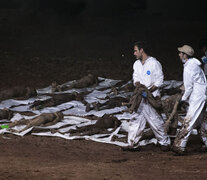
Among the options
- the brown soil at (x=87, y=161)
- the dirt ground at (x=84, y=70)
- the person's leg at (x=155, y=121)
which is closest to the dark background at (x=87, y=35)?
the dirt ground at (x=84, y=70)

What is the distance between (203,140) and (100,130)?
6.77 ft

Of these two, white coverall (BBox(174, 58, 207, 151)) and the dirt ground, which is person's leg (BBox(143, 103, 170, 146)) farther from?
white coverall (BBox(174, 58, 207, 151))

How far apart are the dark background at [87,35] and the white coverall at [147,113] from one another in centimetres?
655

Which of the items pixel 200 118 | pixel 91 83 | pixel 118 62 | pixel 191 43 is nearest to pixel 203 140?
pixel 200 118

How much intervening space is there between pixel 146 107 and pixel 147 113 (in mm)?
93

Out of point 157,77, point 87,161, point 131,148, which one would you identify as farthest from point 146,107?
point 87,161

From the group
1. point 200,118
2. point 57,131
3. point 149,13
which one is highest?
point 149,13

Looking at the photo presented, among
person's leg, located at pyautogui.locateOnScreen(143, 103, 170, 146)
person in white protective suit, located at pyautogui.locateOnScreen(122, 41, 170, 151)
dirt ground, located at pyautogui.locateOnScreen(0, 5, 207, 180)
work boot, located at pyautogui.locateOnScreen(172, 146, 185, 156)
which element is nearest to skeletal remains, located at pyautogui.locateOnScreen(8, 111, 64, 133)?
dirt ground, located at pyautogui.locateOnScreen(0, 5, 207, 180)

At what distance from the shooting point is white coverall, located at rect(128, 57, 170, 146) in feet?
24.4

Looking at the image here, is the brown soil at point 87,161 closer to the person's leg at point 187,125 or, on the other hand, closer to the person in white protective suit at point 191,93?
the person's leg at point 187,125

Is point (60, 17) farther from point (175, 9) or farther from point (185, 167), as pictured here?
point (185, 167)

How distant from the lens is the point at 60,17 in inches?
861

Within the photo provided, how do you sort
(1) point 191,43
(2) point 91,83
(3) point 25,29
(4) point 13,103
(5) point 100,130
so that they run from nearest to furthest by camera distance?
1. (5) point 100,130
2. (4) point 13,103
3. (2) point 91,83
4. (1) point 191,43
5. (3) point 25,29

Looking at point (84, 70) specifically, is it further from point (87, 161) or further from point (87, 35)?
point (87, 161)
